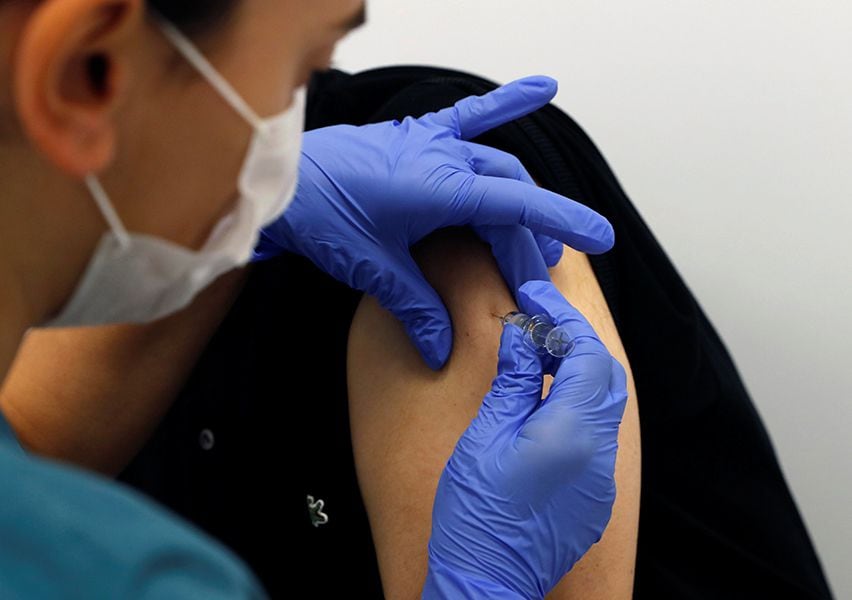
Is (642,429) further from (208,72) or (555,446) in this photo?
(208,72)

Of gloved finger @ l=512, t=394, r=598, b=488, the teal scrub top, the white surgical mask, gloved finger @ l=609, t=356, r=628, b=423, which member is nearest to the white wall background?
gloved finger @ l=609, t=356, r=628, b=423

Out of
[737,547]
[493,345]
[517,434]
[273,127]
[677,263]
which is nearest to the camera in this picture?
[273,127]

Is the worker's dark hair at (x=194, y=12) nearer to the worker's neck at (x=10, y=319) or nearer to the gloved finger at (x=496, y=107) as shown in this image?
the worker's neck at (x=10, y=319)

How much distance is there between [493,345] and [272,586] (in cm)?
44

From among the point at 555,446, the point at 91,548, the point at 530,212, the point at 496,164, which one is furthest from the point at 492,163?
the point at 91,548

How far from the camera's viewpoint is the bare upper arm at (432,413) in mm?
970

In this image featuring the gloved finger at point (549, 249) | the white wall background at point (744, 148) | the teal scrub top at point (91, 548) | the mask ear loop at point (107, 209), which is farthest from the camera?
the white wall background at point (744, 148)

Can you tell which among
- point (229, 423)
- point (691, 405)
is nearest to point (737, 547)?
point (691, 405)

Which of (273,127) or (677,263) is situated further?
(677,263)

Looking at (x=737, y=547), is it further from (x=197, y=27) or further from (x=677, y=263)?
(x=197, y=27)

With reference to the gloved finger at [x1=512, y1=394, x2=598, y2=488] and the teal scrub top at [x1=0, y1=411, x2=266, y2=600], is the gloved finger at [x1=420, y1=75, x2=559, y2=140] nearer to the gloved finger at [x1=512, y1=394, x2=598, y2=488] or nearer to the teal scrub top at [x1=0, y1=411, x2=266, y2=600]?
the gloved finger at [x1=512, y1=394, x2=598, y2=488]

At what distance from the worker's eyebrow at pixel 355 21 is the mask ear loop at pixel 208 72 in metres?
0.09

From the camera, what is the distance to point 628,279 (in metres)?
1.15

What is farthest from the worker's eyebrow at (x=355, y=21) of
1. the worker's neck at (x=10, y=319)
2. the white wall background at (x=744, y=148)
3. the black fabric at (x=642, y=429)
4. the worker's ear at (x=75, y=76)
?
the white wall background at (x=744, y=148)
